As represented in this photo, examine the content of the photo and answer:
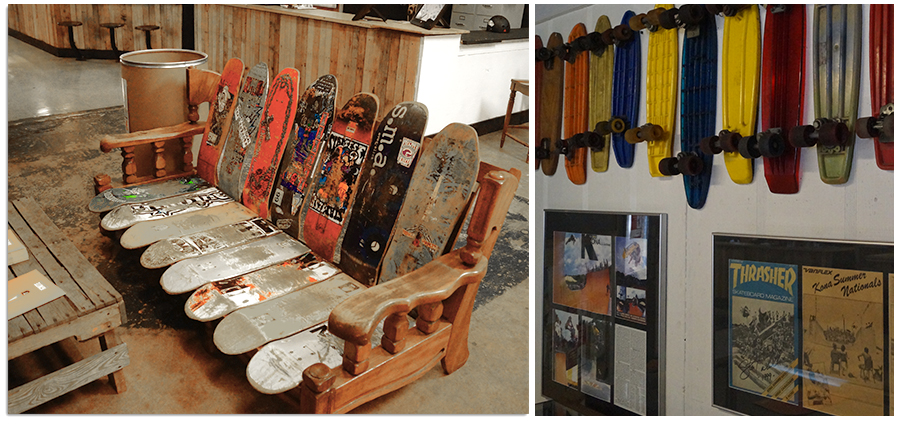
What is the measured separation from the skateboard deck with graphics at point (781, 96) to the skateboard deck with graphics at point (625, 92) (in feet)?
0.85

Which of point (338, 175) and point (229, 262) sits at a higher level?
point (338, 175)

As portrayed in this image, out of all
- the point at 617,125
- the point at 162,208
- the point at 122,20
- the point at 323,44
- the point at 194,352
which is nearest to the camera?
the point at 617,125

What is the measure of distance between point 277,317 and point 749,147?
1325 millimetres

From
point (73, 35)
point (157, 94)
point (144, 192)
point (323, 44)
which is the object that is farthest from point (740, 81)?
point (73, 35)

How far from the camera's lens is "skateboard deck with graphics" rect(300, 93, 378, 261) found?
6.23ft

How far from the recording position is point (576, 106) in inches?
53.9

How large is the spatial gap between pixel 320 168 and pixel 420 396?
89 cm

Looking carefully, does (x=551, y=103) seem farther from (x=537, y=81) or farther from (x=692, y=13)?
(x=692, y=13)

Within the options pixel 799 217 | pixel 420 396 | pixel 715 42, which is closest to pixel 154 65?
pixel 420 396

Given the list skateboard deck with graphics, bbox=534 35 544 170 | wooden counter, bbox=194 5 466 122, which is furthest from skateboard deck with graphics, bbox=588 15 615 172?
wooden counter, bbox=194 5 466 122

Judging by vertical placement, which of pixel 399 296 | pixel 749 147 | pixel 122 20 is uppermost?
pixel 122 20

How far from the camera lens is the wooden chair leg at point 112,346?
5.39 ft
